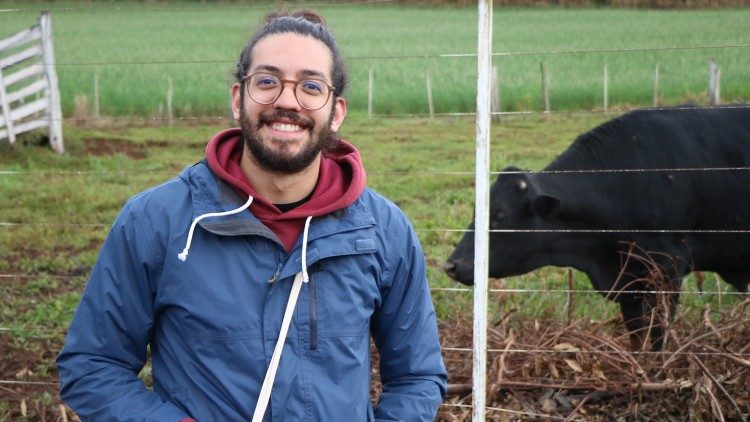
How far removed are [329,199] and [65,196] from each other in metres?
8.41

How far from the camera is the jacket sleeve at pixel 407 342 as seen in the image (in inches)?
99.0

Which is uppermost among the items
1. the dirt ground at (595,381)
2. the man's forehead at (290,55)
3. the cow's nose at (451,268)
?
the man's forehead at (290,55)

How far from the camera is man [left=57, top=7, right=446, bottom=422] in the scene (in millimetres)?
2279

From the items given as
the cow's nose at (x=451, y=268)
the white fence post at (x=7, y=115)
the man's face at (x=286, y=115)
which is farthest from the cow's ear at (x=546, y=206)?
the white fence post at (x=7, y=115)

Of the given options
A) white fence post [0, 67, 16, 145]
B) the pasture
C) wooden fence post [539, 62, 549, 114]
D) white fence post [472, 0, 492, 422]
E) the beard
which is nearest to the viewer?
the beard

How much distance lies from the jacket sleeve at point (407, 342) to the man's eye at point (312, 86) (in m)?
0.41

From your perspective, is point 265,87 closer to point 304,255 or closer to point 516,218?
point 304,255

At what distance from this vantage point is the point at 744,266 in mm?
6590

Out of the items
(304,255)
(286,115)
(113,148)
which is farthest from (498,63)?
(304,255)

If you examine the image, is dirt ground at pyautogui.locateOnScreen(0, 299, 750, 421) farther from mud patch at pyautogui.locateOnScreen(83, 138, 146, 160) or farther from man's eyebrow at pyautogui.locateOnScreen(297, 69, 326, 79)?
mud patch at pyautogui.locateOnScreen(83, 138, 146, 160)

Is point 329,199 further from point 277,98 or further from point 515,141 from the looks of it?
point 515,141

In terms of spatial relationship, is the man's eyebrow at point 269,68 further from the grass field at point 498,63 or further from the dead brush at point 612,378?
the grass field at point 498,63

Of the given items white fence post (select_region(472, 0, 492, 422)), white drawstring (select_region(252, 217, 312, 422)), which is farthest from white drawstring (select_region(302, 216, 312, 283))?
white fence post (select_region(472, 0, 492, 422))

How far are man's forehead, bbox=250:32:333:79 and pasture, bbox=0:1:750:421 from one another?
357 mm
